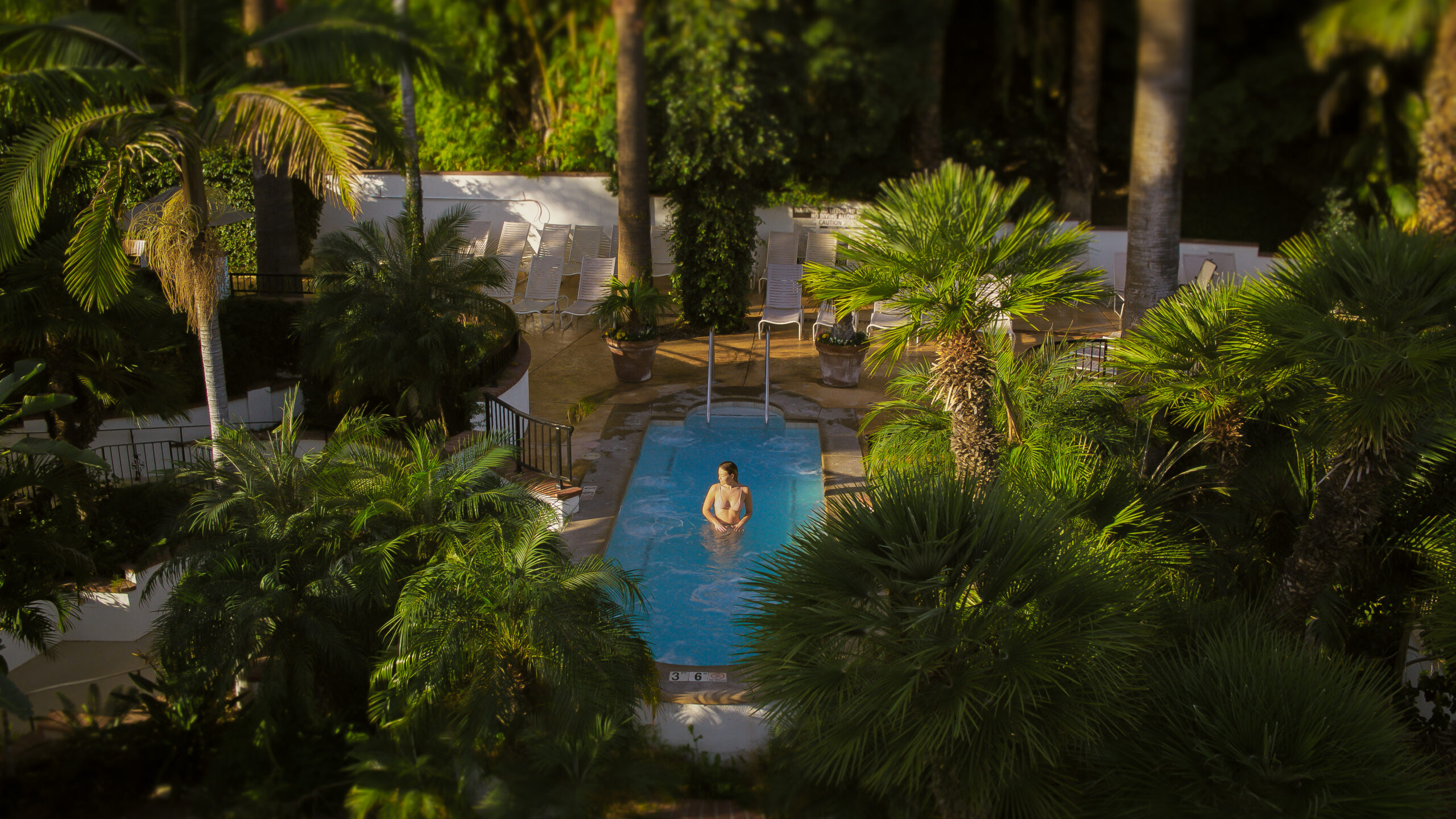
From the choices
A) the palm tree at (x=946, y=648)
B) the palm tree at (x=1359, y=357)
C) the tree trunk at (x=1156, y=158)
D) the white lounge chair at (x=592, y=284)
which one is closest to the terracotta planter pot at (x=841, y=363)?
the tree trunk at (x=1156, y=158)

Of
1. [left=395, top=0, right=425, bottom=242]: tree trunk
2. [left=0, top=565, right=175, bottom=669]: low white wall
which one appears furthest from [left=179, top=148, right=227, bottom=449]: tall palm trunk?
[left=395, top=0, right=425, bottom=242]: tree trunk

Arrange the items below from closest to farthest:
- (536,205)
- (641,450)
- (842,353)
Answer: (641,450)
(842,353)
(536,205)

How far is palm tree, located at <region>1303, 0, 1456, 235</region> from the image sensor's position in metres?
9.67

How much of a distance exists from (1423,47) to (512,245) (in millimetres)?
12157

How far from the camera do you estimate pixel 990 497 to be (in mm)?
4355

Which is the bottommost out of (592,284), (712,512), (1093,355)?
(712,512)

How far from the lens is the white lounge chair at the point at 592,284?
1383 cm

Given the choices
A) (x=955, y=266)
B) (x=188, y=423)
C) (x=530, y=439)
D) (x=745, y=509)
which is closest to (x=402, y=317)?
(x=530, y=439)

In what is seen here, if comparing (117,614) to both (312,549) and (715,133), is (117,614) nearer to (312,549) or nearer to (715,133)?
(312,549)

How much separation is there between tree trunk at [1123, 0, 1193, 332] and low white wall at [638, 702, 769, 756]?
20.6 ft

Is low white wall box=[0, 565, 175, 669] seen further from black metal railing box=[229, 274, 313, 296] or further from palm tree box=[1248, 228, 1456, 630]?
palm tree box=[1248, 228, 1456, 630]

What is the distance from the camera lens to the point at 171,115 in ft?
22.0

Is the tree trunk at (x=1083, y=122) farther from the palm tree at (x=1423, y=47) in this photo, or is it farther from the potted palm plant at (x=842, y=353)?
the potted palm plant at (x=842, y=353)

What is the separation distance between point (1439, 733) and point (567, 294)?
39.4 ft
